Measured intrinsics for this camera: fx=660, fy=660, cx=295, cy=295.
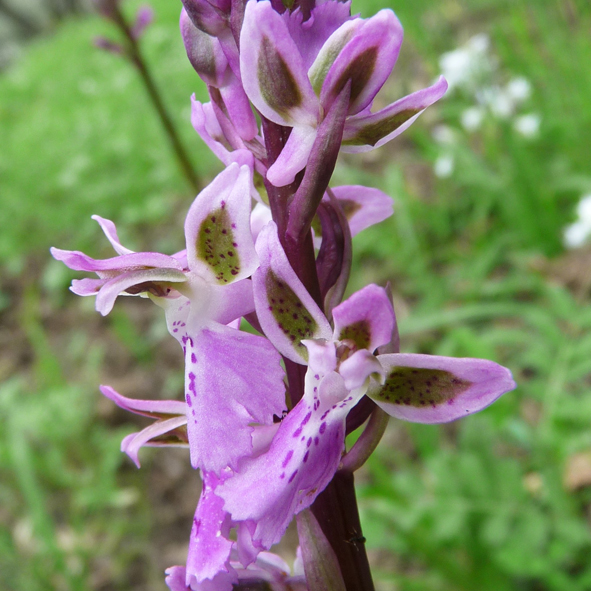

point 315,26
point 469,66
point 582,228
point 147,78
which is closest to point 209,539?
point 315,26

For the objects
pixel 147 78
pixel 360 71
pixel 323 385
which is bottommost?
pixel 323 385

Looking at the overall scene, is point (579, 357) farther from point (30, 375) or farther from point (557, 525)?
point (30, 375)

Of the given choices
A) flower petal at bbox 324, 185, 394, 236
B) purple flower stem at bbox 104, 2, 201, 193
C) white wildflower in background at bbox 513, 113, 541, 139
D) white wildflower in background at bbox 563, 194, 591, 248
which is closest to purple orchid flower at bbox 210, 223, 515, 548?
flower petal at bbox 324, 185, 394, 236

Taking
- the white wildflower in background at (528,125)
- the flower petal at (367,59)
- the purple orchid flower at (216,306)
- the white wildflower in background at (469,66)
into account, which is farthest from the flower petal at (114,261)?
the white wildflower in background at (528,125)

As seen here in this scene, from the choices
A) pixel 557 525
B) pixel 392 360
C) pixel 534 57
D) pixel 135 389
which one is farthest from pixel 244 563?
pixel 534 57

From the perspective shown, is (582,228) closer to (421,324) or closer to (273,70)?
(421,324)
